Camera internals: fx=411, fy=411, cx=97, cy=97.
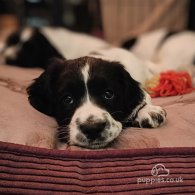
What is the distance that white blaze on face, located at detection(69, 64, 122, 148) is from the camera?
155cm

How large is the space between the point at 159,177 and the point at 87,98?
0.47 meters

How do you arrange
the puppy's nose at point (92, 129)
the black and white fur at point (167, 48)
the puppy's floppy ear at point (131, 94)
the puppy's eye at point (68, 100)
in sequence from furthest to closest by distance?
1. the black and white fur at point (167, 48)
2. the puppy's floppy ear at point (131, 94)
3. the puppy's eye at point (68, 100)
4. the puppy's nose at point (92, 129)

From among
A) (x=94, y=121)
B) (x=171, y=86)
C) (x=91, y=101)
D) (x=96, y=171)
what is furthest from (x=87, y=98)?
(x=171, y=86)

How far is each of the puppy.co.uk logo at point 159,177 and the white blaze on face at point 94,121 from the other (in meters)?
0.23

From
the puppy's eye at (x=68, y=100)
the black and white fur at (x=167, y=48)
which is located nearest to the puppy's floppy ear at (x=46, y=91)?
the puppy's eye at (x=68, y=100)

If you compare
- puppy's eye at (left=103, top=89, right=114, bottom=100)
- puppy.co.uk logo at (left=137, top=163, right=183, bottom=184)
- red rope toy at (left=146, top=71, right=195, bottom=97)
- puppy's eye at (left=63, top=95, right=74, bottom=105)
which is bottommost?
red rope toy at (left=146, top=71, right=195, bottom=97)

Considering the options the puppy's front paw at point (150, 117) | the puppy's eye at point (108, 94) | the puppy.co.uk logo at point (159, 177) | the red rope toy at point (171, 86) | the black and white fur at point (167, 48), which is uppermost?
the puppy's eye at point (108, 94)

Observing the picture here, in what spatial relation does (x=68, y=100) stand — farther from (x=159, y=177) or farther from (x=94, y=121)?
(x=159, y=177)

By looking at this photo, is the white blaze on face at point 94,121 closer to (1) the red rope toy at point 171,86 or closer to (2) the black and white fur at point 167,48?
→ (1) the red rope toy at point 171,86

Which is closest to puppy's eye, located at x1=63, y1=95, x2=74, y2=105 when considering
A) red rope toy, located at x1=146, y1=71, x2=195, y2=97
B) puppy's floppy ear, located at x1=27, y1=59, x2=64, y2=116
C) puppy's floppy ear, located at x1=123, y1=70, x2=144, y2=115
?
puppy's floppy ear, located at x1=27, y1=59, x2=64, y2=116

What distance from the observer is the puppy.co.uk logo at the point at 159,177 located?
139 cm

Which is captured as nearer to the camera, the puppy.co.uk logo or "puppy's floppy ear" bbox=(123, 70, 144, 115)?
the puppy.co.uk logo

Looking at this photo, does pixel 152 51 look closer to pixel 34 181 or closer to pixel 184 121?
pixel 184 121

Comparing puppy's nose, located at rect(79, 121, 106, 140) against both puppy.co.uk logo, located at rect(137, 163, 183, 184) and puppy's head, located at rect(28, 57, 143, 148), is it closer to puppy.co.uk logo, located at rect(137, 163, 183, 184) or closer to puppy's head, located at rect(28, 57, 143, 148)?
puppy's head, located at rect(28, 57, 143, 148)
